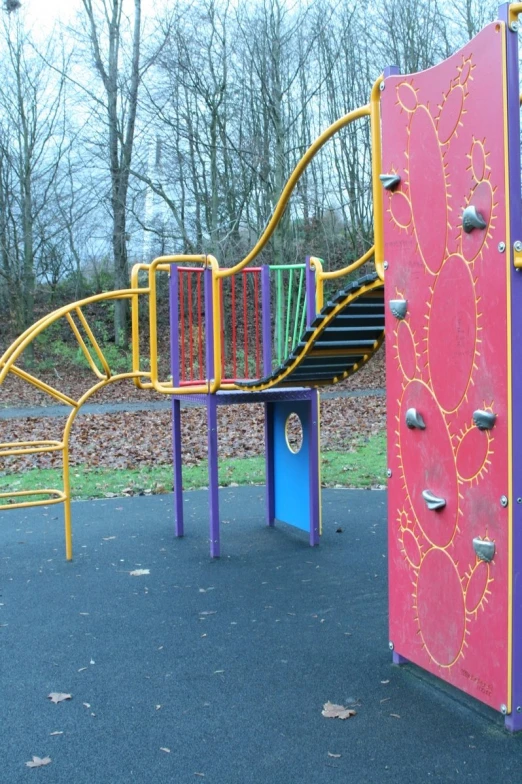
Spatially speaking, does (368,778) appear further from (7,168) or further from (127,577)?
(7,168)

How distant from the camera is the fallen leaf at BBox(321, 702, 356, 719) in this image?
9.98 feet

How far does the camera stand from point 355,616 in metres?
4.24

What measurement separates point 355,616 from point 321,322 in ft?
5.10

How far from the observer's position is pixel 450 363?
3027mm

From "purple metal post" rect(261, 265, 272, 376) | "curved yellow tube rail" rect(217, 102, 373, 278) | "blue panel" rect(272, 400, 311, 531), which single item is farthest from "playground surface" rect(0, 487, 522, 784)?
"curved yellow tube rail" rect(217, 102, 373, 278)

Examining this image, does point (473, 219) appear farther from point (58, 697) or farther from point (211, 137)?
point (211, 137)

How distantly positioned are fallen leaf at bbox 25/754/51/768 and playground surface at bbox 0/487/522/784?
0.03 m

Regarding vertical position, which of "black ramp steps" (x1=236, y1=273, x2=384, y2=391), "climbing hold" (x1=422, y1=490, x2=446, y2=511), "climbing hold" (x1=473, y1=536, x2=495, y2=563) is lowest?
"climbing hold" (x1=473, y1=536, x2=495, y2=563)

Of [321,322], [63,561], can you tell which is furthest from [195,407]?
[321,322]

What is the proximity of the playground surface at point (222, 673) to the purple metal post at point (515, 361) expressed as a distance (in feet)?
0.85

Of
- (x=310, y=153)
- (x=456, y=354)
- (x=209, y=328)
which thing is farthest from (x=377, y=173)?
(x=209, y=328)

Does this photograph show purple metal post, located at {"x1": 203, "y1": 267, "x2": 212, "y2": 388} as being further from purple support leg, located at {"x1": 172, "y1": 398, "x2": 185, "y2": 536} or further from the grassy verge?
the grassy verge

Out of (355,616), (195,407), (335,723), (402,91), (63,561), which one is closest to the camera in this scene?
(335,723)

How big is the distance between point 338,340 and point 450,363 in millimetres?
1851
